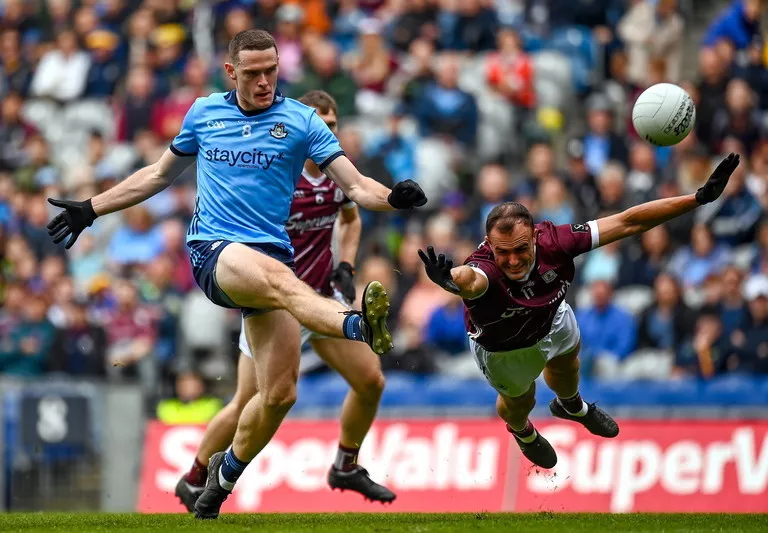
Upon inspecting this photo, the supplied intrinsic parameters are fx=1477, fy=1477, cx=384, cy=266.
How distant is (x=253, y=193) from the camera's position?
9.66m

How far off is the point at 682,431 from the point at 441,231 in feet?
14.1

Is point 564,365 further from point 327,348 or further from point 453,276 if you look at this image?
point 453,276

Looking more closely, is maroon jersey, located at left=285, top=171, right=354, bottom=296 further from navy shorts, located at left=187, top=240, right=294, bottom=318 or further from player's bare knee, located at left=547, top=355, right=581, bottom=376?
player's bare knee, located at left=547, top=355, right=581, bottom=376

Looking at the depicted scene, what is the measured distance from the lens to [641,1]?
18.6 meters

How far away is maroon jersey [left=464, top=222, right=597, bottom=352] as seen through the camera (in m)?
9.86

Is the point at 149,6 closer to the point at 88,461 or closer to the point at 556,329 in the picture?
the point at 88,461

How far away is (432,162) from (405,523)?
8570mm

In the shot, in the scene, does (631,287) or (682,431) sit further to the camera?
(631,287)

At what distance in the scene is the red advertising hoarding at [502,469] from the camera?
13750 mm

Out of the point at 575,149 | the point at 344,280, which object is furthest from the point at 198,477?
the point at 575,149

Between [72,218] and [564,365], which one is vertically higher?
[72,218]

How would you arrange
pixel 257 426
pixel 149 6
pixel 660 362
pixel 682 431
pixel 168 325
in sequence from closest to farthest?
pixel 257 426 → pixel 682 431 → pixel 660 362 → pixel 168 325 → pixel 149 6

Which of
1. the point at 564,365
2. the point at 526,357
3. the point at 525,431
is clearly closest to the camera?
the point at 526,357

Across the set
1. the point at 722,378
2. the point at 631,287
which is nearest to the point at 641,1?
the point at 631,287
